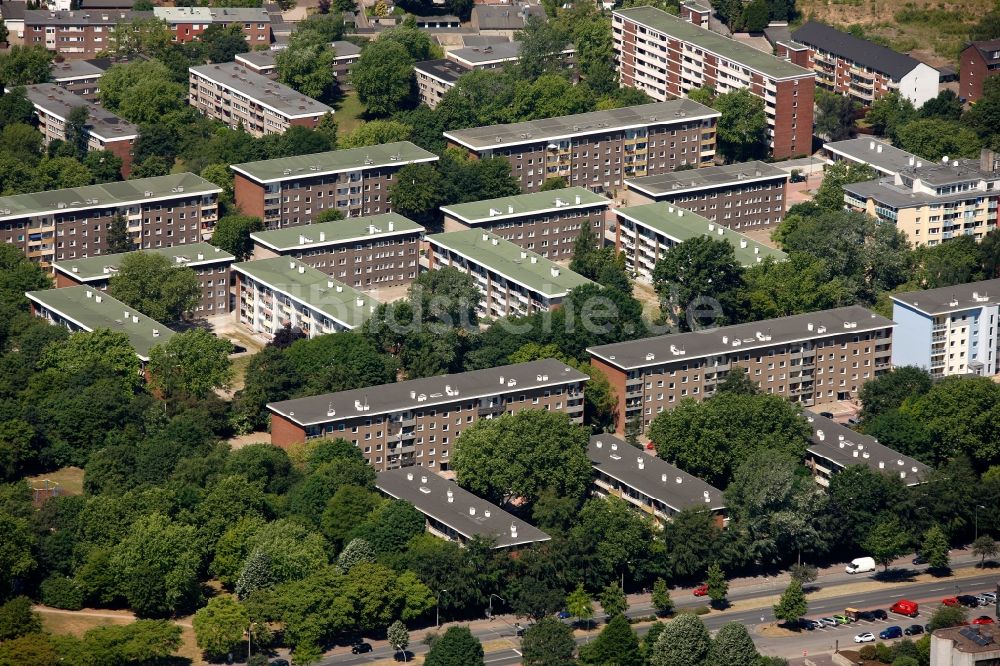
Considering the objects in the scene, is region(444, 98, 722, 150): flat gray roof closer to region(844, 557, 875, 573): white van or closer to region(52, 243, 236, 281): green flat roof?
region(52, 243, 236, 281): green flat roof

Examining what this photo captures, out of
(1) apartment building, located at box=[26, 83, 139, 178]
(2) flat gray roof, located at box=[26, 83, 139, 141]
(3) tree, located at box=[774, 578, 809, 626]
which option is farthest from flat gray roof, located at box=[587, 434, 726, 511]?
(2) flat gray roof, located at box=[26, 83, 139, 141]

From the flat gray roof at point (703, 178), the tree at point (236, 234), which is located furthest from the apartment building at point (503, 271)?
the flat gray roof at point (703, 178)

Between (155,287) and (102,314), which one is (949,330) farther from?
(102,314)

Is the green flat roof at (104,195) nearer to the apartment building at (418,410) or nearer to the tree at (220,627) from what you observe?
the apartment building at (418,410)

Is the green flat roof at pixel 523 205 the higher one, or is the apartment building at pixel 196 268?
the green flat roof at pixel 523 205

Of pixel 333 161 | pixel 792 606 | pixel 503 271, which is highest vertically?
pixel 333 161

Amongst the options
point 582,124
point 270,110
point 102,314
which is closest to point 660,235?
point 582,124
